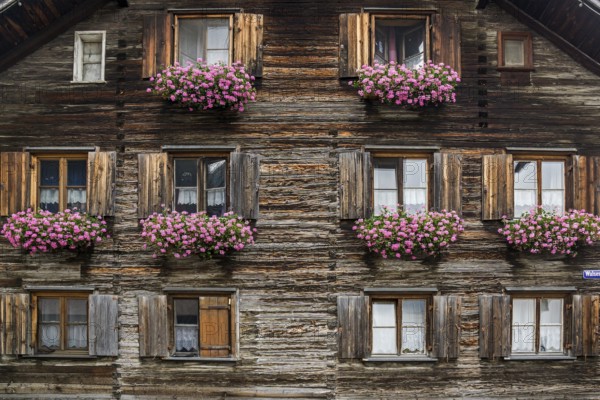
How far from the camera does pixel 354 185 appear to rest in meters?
12.9

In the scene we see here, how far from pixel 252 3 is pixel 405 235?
17.3 feet

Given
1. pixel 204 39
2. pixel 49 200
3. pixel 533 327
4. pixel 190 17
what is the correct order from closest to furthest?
pixel 533 327, pixel 49 200, pixel 190 17, pixel 204 39

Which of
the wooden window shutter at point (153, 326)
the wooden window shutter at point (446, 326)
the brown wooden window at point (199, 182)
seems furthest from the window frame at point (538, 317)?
the wooden window shutter at point (153, 326)

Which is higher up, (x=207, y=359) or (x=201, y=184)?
(x=201, y=184)

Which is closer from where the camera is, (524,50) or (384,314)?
(384,314)

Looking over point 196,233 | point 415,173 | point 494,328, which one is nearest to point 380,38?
point 415,173

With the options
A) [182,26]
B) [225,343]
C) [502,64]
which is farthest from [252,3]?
[225,343]

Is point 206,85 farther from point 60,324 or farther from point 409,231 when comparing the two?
point 60,324

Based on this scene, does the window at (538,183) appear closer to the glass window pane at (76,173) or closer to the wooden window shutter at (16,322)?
the glass window pane at (76,173)

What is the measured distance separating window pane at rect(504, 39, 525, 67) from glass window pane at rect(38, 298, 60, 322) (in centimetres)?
977

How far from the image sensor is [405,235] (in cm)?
1245

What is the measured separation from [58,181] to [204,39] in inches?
153

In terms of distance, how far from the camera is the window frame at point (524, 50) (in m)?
13.3

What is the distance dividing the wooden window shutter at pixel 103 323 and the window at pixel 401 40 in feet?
22.2
